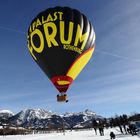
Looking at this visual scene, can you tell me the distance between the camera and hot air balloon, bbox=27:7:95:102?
25234mm

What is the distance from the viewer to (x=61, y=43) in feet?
82.8

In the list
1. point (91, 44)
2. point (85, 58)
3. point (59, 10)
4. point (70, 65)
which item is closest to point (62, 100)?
point (70, 65)

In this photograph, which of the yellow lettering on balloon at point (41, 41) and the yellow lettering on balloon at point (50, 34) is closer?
the yellow lettering on balloon at point (50, 34)

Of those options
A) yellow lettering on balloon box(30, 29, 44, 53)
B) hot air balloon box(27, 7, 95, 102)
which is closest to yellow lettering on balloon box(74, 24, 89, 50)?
hot air balloon box(27, 7, 95, 102)

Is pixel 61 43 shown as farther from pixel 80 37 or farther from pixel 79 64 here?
pixel 79 64

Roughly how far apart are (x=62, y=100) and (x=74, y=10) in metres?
9.39

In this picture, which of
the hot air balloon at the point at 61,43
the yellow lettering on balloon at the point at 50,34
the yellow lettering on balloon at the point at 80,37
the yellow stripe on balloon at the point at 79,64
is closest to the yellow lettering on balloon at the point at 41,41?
the hot air balloon at the point at 61,43

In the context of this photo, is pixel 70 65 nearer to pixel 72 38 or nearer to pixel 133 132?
pixel 72 38

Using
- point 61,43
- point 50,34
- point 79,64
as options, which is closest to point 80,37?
point 61,43

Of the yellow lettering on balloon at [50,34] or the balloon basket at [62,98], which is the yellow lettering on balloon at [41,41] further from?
the balloon basket at [62,98]

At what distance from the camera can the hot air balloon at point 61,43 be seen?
2523cm

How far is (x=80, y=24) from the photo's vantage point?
2658cm

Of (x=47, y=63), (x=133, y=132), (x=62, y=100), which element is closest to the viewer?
(x=62, y=100)

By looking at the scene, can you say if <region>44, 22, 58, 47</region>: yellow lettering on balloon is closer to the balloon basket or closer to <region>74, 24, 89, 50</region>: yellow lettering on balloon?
<region>74, 24, 89, 50</region>: yellow lettering on balloon
